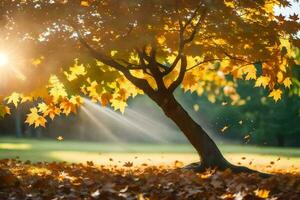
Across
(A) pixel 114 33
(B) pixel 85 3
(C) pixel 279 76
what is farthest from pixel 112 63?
(C) pixel 279 76

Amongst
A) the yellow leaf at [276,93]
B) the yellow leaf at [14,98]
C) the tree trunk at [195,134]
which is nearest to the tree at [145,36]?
the tree trunk at [195,134]

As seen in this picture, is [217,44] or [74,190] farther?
[217,44]

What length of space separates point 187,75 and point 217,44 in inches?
92.0

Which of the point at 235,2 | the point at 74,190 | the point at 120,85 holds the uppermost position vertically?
the point at 235,2

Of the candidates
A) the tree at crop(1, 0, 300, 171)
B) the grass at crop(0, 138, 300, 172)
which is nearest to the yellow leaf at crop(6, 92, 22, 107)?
the tree at crop(1, 0, 300, 171)

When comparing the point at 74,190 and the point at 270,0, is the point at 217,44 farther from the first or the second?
the point at 74,190

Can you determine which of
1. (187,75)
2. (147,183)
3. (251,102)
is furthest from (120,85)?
(251,102)

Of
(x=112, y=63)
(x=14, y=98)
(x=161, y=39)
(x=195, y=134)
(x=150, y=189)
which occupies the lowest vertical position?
(x=150, y=189)

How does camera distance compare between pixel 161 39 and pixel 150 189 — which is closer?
pixel 150 189

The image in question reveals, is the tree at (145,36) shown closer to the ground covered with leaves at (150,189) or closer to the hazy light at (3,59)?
the hazy light at (3,59)

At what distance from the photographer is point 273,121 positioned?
45656mm

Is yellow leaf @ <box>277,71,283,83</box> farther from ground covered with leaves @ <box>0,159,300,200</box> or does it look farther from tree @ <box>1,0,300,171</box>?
ground covered with leaves @ <box>0,159,300,200</box>

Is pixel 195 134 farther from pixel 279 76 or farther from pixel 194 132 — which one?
pixel 279 76

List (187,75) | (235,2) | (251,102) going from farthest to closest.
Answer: (251,102) → (187,75) → (235,2)
